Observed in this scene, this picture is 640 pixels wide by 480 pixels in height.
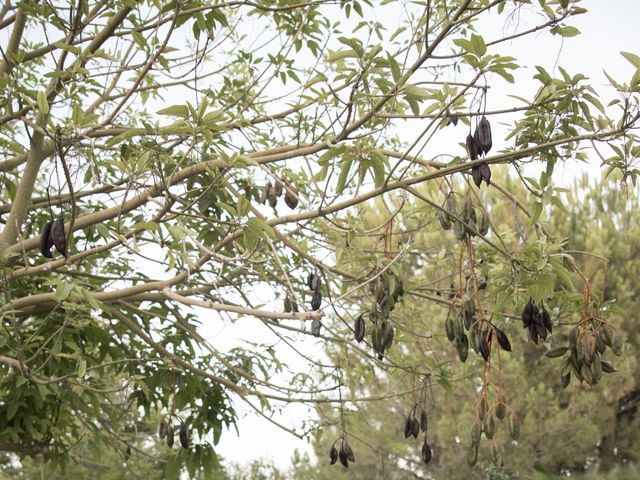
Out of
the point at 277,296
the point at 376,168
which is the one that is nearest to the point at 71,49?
the point at 376,168

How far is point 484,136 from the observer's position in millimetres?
2404

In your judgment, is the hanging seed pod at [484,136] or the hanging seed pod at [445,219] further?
the hanging seed pod at [445,219]

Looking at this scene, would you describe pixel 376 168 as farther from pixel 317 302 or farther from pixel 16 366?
pixel 16 366

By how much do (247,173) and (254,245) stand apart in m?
1.80

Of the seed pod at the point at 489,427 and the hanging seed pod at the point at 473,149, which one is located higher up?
the hanging seed pod at the point at 473,149

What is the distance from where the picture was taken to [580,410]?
13.0m

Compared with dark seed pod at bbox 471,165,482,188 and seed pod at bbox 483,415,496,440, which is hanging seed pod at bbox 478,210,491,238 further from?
seed pod at bbox 483,415,496,440

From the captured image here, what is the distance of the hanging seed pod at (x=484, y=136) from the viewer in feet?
7.89

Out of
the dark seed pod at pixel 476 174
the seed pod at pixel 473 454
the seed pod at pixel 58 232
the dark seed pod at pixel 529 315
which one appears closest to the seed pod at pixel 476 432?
the seed pod at pixel 473 454

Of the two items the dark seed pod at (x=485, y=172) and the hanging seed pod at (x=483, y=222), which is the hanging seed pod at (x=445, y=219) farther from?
the dark seed pod at (x=485, y=172)

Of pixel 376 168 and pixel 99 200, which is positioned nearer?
pixel 376 168

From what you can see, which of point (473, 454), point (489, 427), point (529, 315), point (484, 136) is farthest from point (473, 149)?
point (473, 454)

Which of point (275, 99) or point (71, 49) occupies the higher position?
point (275, 99)

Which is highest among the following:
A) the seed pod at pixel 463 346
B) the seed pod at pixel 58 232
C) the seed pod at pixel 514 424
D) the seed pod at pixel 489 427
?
the seed pod at pixel 58 232
